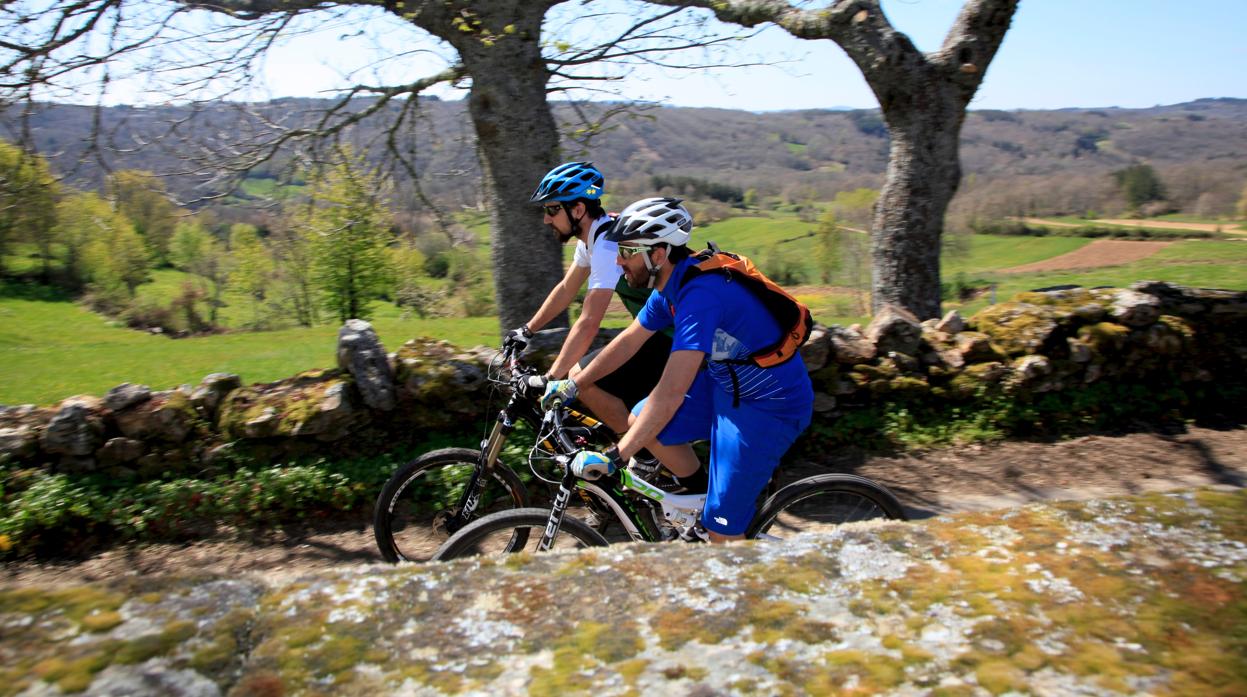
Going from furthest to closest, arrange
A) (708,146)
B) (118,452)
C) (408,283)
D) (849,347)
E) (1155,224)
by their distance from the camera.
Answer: (708,146) → (1155,224) → (408,283) → (849,347) → (118,452)

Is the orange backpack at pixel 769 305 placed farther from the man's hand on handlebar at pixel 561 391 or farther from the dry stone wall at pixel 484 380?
A: the dry stone wall at pixel 484 380

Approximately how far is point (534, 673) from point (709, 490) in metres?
2.87

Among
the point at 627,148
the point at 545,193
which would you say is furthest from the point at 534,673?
the point at 627,148

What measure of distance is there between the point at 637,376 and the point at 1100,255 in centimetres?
6461

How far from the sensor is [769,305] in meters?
3.82

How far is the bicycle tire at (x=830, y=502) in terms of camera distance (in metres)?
4.29

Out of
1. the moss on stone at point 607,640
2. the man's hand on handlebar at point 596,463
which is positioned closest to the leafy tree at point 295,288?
the man's hand on handlebar at point 596,463

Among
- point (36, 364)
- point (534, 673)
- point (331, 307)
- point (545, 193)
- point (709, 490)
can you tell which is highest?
point (545, 193)

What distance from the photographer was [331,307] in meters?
42.8


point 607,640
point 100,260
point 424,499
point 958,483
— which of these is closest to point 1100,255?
point 958,483

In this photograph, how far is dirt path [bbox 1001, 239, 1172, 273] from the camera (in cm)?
5384

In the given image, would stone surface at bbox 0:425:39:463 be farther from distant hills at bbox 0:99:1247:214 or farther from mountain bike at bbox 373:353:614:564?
distant hills at bbox 0:99:1247:214

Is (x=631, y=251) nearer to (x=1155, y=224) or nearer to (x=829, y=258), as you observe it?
(x=829, y=258)

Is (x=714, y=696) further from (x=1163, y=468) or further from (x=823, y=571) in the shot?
(x=1163, y=468)
